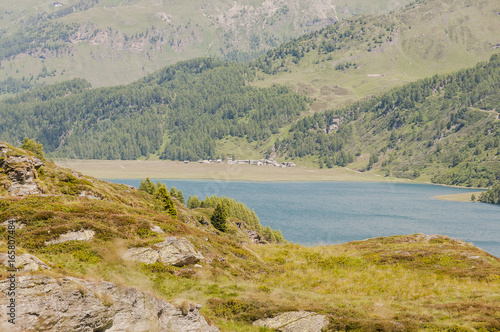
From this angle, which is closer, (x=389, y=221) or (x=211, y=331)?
(x=211, y=331)

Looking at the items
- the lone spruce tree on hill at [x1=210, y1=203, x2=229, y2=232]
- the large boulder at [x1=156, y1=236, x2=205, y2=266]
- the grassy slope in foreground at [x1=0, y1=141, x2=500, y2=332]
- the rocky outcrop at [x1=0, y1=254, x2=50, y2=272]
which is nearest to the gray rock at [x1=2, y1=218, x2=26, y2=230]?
the grassy slope in foreground at [x1=0, y1=141, x2=500, y2=332]

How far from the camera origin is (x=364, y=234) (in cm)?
13888

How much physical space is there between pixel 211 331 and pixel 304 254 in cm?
2806

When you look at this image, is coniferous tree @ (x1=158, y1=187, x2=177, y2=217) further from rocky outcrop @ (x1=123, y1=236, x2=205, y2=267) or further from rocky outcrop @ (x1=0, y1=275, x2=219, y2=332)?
rocky outcrop @ (x1=0, y1=275, x2=219, y2=332)

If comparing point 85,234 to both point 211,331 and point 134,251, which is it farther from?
point 211,331

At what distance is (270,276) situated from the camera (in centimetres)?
3688

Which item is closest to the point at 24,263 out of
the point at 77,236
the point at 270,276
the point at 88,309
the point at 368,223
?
the point at 88,309

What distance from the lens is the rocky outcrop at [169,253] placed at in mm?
30352


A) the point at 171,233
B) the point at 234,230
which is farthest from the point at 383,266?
the point at 234,230

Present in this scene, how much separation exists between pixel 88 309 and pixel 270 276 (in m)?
20.0

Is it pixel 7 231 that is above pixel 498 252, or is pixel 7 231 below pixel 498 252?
above

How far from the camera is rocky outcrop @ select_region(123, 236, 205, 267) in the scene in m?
30.4

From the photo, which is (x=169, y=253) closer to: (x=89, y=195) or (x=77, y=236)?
(x=77, y=236)

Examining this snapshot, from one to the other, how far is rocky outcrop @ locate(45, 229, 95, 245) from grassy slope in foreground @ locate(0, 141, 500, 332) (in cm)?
50
